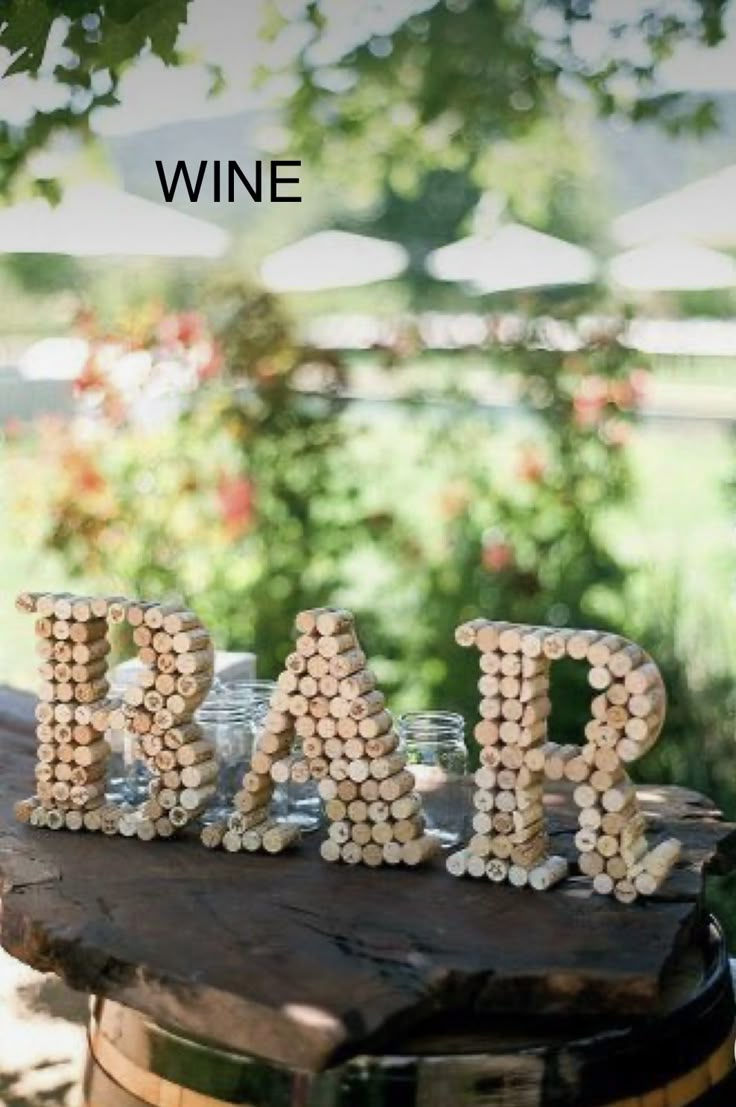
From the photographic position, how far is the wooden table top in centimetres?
189

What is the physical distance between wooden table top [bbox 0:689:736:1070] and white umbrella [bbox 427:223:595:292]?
179 centimetres

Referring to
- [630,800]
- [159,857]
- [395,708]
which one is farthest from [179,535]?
[630,800]

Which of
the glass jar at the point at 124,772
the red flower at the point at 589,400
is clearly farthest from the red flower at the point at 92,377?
the glass jar at the point at 124,772

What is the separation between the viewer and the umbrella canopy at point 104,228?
4.33 m

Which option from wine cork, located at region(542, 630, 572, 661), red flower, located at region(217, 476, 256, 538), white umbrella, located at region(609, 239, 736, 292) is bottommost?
wine cork, located at region(542, 630, 572, 661)

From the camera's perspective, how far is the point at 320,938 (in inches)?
81.4

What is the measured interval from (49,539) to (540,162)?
5.04ft

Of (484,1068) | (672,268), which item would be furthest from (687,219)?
(484,1068)

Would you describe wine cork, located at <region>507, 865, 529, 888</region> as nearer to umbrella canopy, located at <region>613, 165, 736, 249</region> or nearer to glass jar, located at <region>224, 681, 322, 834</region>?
glass jar, located at <region>224, 681, 322, 834</region>

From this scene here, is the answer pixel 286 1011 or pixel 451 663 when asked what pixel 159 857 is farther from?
pixel 451 663

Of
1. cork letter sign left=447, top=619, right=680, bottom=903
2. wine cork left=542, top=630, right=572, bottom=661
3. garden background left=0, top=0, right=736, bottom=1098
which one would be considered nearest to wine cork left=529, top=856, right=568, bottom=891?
cork letter sign left=447, top=619, right=680, bottom=903

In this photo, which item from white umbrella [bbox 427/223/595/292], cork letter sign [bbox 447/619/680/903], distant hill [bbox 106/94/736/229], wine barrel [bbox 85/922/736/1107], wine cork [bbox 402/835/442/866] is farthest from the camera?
white umbrella [bbox 427/223/595/292]

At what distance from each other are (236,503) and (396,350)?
1.81ft

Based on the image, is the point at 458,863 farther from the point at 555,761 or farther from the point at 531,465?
the point at 531,465
